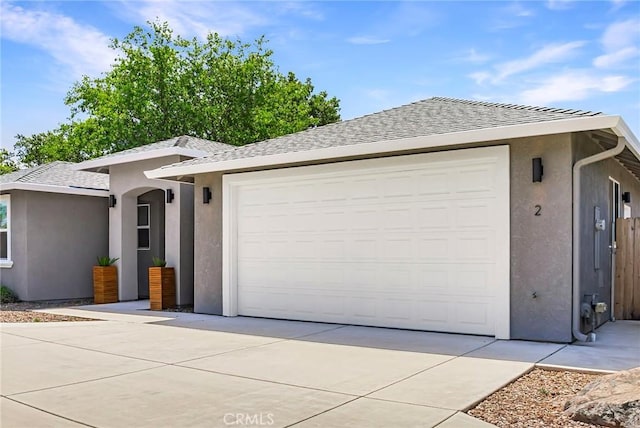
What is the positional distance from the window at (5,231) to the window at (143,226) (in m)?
3.14

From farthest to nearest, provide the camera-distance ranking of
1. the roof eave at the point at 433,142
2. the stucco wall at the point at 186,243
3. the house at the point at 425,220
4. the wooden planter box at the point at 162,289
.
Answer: the stucco wall at the point at 186,243
the wooden planter box at the point at 162,289
the house at the point at 425,220
the roof eave at the point at 433,142

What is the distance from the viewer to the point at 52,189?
13742 millimetres

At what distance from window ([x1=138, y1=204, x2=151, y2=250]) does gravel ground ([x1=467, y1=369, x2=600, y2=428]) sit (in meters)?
11.8

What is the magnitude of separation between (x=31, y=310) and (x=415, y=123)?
903 cm

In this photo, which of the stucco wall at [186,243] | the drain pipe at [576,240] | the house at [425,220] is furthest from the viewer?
the stucco wall at [186,243]

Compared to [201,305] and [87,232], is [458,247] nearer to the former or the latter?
[201,305]

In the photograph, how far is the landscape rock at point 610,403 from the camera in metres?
4.07

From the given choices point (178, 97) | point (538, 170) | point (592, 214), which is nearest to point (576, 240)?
point (538, 170)

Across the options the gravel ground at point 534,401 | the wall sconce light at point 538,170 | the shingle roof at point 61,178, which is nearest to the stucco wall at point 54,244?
the shingle roof at point 61,178

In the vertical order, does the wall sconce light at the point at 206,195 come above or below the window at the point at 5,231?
above

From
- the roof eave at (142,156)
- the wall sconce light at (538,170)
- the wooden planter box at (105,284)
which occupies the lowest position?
the wooden planter box at (105,284)

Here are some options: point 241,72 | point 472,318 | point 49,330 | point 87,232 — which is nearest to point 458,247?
point 472,318

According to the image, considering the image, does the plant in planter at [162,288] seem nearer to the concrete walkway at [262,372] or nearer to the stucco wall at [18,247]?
the concrete walkway at [262,372]

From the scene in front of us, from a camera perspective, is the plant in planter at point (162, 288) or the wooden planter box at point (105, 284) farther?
the wooden planter box at point (105, 284)
